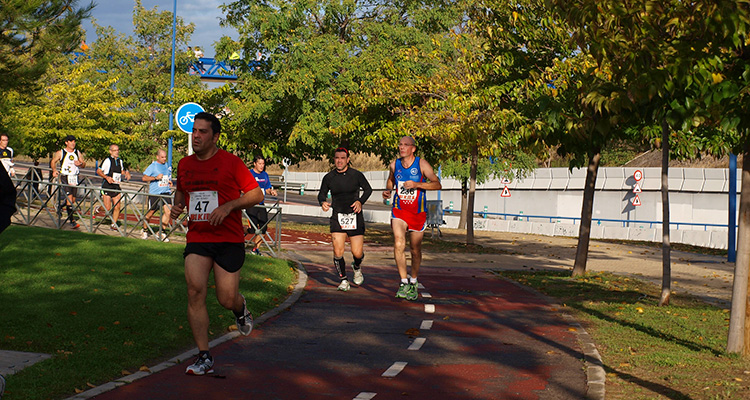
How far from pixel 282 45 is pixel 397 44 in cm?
391

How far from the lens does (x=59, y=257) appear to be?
1236 cm

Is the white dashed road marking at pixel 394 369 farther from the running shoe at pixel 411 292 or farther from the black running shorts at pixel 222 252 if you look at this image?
the running shoe at pixel 411 292

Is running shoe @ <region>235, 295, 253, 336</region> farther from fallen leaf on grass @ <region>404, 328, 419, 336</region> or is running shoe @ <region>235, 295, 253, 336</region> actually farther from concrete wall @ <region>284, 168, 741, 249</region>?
concrete wall @ <region>284, 168, 741, 249</region>

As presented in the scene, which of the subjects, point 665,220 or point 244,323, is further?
point 665,220

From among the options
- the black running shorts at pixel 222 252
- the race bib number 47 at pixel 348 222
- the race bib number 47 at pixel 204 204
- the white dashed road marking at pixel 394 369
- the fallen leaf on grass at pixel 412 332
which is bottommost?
the white dashed road marking at pixel 394 369

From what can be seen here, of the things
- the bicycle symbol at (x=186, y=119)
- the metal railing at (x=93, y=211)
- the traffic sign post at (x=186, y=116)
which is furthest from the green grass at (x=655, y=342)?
the bicycle symbol at (x=186, y=119)

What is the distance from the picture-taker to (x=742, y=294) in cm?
786

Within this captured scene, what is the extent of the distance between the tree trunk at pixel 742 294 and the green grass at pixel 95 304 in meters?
5.01

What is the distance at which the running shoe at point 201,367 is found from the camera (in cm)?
636

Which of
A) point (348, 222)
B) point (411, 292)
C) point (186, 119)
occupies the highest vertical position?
point (186, 119)

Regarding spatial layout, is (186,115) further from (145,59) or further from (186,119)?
(145,59)

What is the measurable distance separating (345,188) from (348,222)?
0.50 metres

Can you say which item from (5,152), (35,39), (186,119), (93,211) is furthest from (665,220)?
(35,39)

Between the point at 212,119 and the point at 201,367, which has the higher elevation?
the point at 212,119
